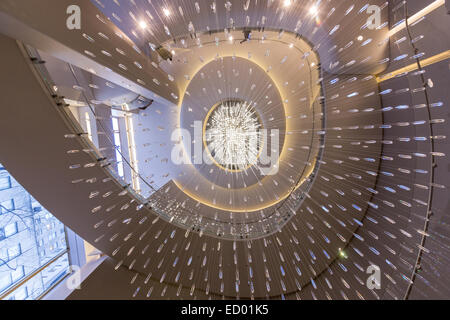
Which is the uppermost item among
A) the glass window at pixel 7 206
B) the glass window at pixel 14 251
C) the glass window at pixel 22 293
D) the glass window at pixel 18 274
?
the glass window at pixel 7 206

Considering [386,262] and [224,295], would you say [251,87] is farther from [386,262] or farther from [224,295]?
[224,295]

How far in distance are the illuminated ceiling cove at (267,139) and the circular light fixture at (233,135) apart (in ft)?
0.17

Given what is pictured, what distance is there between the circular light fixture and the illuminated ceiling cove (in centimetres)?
5

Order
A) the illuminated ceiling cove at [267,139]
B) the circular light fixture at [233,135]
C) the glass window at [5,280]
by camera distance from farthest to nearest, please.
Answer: the circular light fixture at [233,135] → the glass window at [5,280] → the illuminated ceiling cove at [267,139]

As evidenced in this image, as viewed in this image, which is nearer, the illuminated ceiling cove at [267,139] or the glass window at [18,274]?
the illuminated ceiling cove at [267,139]

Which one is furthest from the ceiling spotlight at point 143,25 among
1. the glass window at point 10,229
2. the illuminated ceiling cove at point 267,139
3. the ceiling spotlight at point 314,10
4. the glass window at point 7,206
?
the glass window at point 10,229

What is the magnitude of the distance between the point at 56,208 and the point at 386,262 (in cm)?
655

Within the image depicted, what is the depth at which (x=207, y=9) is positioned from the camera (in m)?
3.69

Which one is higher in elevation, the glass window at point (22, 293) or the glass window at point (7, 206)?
the glass window at point (7, 206)

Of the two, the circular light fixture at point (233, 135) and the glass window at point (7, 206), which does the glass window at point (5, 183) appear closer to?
the glass window at point (7, 206)

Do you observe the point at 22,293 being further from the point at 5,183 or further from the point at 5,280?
the point at 5,183

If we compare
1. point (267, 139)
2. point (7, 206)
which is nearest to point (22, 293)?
point (7, 206)

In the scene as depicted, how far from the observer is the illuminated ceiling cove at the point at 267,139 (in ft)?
11.4

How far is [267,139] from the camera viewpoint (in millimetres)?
6457
